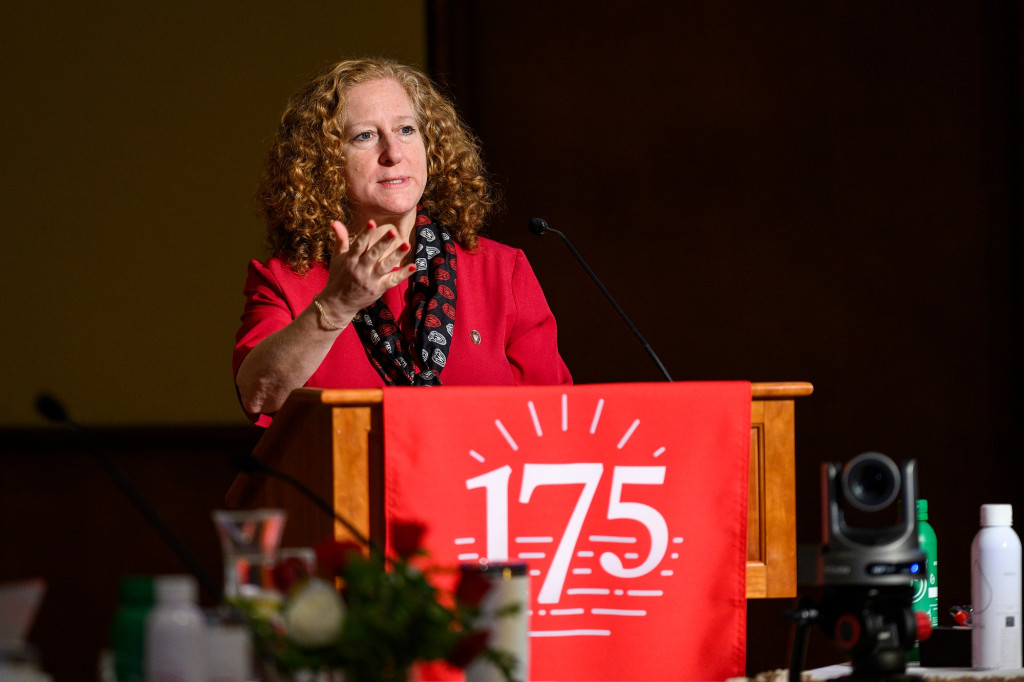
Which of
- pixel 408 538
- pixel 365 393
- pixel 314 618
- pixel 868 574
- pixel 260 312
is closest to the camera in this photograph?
pixel 314 618

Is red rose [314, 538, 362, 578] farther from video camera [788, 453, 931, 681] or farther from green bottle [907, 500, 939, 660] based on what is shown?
green bottle [907, 500, 939, 660]

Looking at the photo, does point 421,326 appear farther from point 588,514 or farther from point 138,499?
point 138,499

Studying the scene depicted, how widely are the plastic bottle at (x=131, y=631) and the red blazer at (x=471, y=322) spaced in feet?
3.83

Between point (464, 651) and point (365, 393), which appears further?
point (365, 393)

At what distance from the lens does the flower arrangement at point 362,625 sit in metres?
1.02

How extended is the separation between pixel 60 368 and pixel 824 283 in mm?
2279

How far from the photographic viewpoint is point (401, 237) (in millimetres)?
2207

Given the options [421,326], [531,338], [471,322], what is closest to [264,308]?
[421,326]

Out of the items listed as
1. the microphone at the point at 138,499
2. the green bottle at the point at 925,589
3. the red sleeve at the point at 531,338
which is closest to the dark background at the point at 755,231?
the red sleeve at the point at 531,338

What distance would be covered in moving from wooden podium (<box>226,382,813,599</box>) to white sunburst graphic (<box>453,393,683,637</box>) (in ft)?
0.47

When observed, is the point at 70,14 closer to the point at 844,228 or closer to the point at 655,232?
the point at 655,232

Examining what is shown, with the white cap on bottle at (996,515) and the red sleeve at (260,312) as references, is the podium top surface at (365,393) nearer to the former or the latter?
the white cap on bottle at (996,515)

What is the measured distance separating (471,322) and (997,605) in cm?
109

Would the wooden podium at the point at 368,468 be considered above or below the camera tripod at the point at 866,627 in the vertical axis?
above
